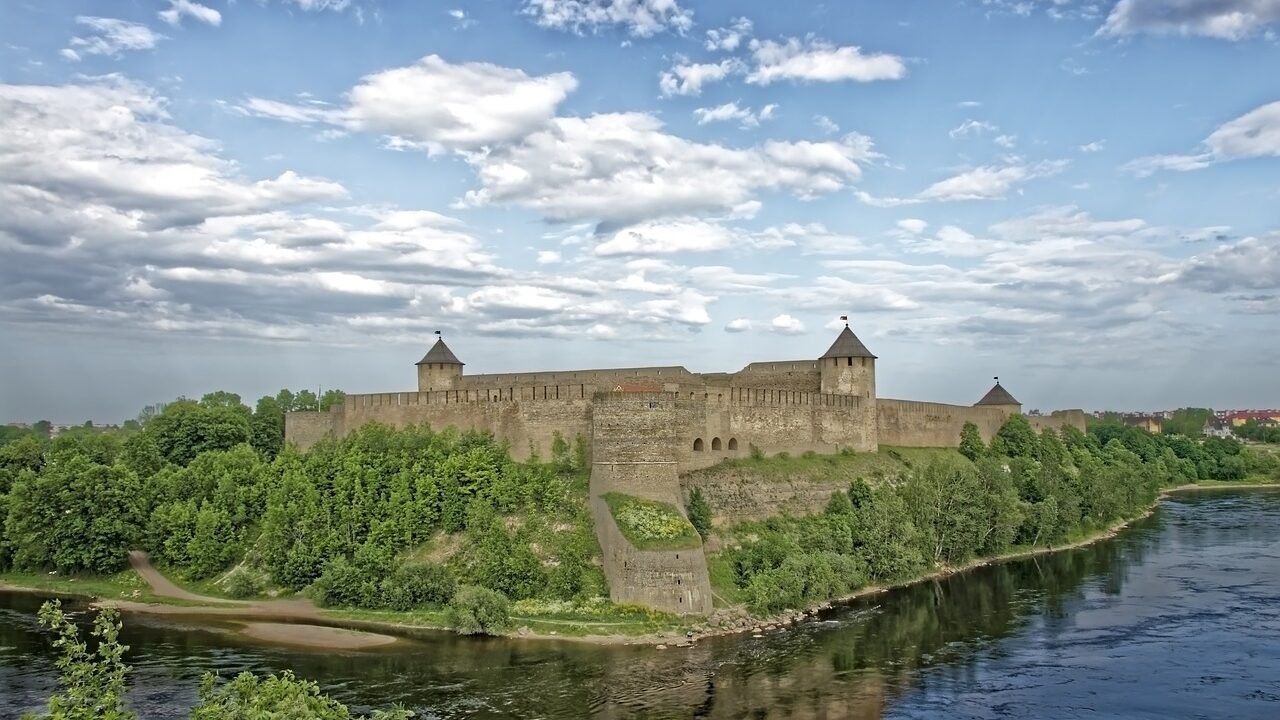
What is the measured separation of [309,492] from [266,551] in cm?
220

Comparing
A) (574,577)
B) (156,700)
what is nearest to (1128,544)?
(574,577)

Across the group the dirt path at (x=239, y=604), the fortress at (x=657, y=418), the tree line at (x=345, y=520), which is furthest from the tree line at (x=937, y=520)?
the dirt path at (x=239, y=604)

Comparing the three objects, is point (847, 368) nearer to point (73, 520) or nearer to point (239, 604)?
point (239, 604)

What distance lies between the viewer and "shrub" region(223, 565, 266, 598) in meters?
29.9

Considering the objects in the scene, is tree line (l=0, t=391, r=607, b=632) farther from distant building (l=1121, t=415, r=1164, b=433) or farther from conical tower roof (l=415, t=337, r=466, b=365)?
distant building (l=1121, t=415, r=1164, b=433)

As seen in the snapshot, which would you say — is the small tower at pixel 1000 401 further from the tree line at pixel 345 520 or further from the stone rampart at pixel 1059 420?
the tree line at pixel 345 520

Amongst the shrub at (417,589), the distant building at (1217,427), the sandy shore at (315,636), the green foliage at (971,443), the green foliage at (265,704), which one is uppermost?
the distant building at (1217,427)

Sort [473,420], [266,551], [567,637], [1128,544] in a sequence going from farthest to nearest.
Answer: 1. [1128,544]
2. [473,420]
3. [266,551]
4. [567,637]

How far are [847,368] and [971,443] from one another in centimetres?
1253

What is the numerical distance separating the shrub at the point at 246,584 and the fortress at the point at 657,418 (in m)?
7.16

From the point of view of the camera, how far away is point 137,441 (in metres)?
39.8

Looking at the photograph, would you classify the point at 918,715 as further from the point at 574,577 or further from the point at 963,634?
the point at 574,577

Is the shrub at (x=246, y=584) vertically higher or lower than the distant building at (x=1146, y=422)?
lower

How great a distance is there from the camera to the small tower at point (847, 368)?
3891 centimetres
